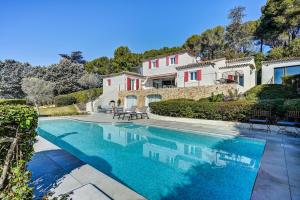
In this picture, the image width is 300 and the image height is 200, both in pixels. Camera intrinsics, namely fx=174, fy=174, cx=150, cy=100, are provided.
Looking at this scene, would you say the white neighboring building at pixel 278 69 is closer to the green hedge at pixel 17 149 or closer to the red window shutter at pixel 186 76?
the red window shutter at pixel 186 76

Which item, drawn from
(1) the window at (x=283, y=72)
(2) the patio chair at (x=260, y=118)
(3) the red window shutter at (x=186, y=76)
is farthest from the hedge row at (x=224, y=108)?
(1) the window at (x=283, y=72)

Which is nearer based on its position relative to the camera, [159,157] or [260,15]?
[159,157]

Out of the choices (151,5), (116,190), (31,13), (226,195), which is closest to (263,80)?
(151,5)

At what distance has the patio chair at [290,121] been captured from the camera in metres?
11.5

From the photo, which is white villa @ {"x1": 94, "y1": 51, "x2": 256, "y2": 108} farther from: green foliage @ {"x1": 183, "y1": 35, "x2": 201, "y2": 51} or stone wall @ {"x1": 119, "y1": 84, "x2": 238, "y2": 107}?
green foliage @ {"x1": 183, "y1": 35, "x2": 201, "y2": 51}

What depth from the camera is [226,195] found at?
5098mm

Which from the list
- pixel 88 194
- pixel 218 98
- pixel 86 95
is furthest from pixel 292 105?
pixel 86 95

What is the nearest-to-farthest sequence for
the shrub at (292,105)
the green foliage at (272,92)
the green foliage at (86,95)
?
the shrub at (292,105) → the green foliage at (272,92) → the green foliage at (86,95)

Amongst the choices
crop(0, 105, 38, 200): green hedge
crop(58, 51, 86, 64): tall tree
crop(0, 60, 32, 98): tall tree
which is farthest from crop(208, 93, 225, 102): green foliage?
crop(58, 51, 86, 64): tall tree

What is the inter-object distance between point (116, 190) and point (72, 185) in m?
1.18

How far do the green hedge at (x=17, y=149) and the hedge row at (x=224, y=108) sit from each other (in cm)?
1451

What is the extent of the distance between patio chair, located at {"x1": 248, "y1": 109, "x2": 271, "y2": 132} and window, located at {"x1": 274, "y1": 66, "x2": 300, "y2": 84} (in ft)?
42.4

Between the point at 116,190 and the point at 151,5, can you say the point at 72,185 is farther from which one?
the point at 151,5

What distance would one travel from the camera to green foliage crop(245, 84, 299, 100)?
1912 cm
